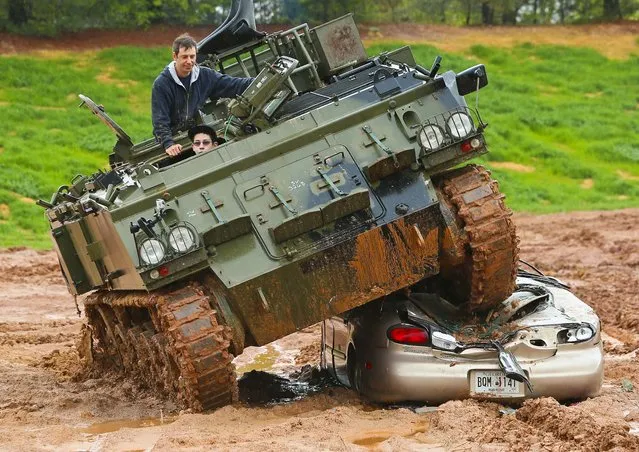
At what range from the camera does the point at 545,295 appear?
10.3 meters

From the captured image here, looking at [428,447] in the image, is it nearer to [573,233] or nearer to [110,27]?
[573,233]

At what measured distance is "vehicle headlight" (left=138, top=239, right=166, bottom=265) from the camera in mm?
9117

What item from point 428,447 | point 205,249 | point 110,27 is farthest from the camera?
point 110,27

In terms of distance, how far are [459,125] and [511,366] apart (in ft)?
6.24

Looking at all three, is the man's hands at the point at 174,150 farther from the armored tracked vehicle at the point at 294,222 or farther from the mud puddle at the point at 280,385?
the mud puddle at the point at 280,385

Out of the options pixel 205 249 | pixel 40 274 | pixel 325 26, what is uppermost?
pixel 325 26

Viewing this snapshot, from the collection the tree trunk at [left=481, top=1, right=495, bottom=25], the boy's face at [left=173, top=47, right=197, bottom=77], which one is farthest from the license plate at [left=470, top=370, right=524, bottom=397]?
the tree trunk at [left=481, top=1, right=495, bottom=25]

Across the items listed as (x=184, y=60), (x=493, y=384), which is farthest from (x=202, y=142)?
(x=493, y=384)

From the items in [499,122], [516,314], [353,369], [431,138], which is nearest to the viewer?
[431,138]

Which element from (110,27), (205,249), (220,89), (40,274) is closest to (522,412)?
(205,249)

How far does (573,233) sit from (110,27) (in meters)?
27.4

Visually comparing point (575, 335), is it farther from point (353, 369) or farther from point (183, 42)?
point (183, 42)

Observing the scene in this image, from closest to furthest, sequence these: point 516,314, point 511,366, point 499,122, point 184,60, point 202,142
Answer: point 511,366, point 516,314, point 202,142, point 184,60, point 499,122

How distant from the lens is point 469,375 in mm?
9227
